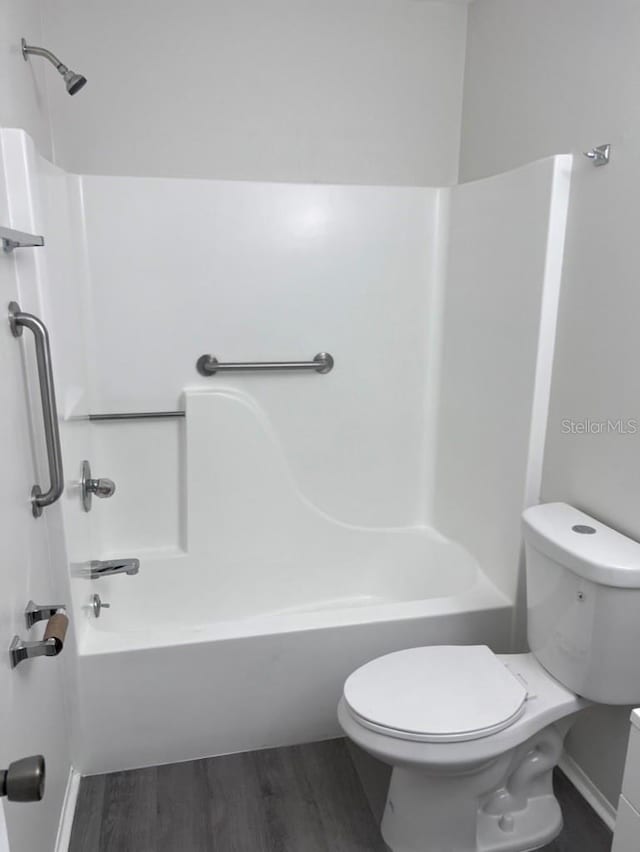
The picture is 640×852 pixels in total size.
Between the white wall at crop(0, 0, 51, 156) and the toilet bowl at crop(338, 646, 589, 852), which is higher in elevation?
the white wall at crop(0, 0, 51, 156)

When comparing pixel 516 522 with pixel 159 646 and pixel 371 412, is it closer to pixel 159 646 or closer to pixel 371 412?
pixel 371 412

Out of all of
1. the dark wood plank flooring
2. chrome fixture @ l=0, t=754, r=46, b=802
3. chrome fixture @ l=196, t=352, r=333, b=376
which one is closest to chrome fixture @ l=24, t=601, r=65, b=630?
chrome fixture @ l=0, t=754, r=46, b=802

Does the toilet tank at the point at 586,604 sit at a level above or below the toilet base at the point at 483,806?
above

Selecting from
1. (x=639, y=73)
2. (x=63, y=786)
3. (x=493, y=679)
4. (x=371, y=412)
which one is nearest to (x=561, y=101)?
(x=639, y=73)

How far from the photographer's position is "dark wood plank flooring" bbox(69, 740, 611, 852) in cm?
163

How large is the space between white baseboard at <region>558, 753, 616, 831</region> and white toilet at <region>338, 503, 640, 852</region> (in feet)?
0.43

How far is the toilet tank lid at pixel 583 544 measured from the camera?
1439 millimetres

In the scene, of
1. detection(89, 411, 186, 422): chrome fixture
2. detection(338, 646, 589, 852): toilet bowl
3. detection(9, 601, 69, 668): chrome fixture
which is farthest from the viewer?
detection(89, 411, 186, 422): chrome fixture

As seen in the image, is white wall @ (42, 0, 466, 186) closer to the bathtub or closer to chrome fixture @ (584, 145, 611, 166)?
chrome fixture @ (584, 145, 611, 166)

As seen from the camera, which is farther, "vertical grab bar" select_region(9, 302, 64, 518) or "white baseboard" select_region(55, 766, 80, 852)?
"white baseboard" select_region(55, 766, 80, 852)

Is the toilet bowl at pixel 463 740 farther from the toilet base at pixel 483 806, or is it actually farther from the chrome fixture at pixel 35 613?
the chrome fixture at pixel 35 613

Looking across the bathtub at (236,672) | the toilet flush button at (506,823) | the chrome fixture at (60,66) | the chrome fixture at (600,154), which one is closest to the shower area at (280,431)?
the bathtub at (236,672)

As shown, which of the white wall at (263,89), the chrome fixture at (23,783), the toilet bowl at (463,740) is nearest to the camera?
the chrome fixture at (23,783)

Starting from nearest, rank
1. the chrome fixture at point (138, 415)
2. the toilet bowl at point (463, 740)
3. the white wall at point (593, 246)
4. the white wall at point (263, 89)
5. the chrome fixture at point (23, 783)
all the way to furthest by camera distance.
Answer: the chrome fixture at point (23, 783) < the toilet bowl at point (463, 740) < the white wall at point (593, 246) < the white wall at point (263, 89) < the chrome fixture at point (138, 415)
